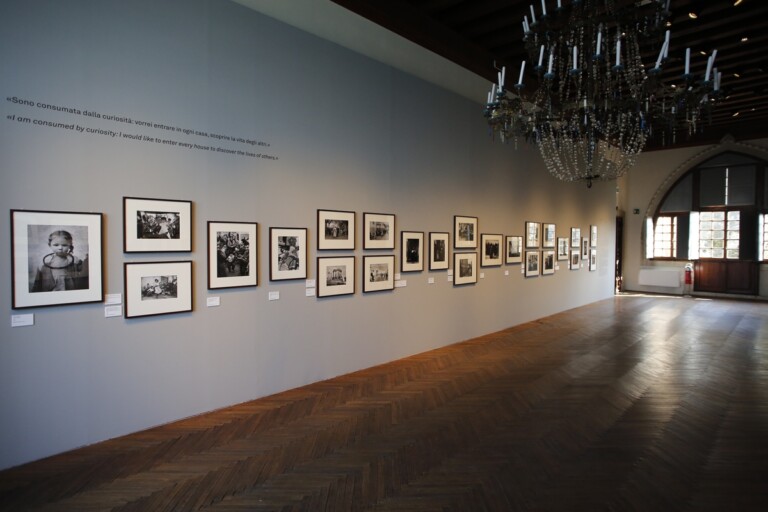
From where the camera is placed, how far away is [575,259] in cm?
1211

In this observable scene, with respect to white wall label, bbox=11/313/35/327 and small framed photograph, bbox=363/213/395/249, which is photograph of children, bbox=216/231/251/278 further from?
small framed photograph, bbox=363/213/395/249

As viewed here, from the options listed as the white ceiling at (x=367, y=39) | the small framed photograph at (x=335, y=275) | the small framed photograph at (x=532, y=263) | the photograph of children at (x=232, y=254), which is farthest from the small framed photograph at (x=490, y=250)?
the photograph of children at (x=232, y=254)

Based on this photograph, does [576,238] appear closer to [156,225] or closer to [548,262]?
[548,262]

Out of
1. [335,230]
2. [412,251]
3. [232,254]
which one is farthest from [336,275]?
[412,251]

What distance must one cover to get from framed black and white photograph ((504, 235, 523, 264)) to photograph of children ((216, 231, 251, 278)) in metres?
6.08

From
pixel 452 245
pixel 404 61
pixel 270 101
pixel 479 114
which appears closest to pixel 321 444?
pixel 270 101

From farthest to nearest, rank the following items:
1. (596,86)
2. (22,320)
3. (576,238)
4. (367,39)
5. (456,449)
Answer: (576,238)
(367,39)
(596,86)
(456,449)
(22,320)

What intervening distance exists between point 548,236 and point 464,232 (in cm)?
386

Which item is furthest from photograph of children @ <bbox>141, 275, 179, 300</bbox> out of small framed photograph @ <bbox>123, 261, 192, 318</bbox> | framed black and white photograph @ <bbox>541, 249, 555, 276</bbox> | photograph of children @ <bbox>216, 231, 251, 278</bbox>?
framed black and white photograph @ <bbox>541, 249, 555, 276</bbox>

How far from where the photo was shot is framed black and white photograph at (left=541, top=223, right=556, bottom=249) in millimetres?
10582

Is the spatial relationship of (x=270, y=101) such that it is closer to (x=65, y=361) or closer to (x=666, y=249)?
(x=65, y=361)

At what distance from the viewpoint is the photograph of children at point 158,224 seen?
4105 mm

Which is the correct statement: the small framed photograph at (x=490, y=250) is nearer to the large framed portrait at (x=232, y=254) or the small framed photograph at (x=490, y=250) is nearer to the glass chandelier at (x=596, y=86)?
the glass chandelier at (x=596, y=86)

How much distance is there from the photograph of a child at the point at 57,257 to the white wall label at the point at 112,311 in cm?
28
